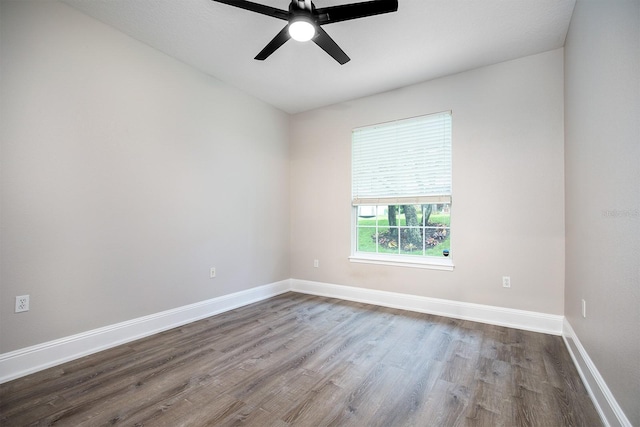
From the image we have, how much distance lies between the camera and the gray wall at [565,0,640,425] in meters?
1.25

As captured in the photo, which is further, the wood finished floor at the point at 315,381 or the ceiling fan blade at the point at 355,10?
the ceiling fan blade at the point at 355,10

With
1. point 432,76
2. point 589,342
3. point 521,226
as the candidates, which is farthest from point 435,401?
point 432,76

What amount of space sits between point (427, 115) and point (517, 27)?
1.15 meters

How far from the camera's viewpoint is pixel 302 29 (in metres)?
1.89

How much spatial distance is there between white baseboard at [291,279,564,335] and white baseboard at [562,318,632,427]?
41cm

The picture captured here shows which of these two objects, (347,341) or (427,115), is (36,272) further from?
(427,115)

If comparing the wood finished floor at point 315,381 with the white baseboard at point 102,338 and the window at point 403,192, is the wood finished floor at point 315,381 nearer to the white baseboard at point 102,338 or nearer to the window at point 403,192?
the white baseboard at point 102,338

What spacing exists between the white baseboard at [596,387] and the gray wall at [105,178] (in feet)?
11.2

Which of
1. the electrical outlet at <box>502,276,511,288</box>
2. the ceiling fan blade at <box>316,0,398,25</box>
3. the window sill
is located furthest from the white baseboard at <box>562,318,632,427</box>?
the ceiling fan blade at <box>316,0,398,25</box>

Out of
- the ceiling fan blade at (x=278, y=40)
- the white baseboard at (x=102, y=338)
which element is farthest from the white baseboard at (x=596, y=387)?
the white baseboard at (x=102, y=338)

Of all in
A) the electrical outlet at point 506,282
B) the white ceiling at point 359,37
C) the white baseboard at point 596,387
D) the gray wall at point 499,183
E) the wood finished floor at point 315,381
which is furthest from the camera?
the electrical outlet at point 506,282

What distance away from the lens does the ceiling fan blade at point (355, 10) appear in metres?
1.71

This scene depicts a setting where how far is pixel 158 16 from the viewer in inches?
93.0

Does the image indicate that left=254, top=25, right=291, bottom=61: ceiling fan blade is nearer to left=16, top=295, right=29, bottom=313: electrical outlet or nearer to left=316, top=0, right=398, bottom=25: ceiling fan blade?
left=316, top=0, right=398, bottom=25: ceiling fan blade
